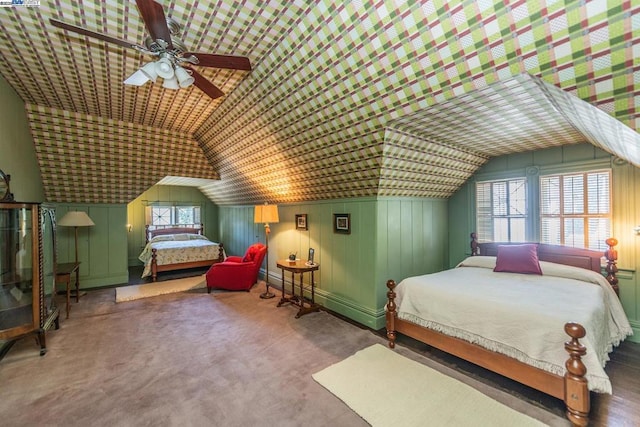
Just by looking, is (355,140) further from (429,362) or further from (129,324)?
(129,324)

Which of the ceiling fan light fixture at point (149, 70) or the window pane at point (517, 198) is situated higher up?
the ceiling fan light fixture at point (149, 70)

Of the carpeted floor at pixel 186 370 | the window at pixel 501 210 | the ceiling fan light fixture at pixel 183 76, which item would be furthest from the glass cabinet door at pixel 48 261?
the window at pixel 501 210

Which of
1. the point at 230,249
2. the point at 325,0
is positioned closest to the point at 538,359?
the point at 325,0

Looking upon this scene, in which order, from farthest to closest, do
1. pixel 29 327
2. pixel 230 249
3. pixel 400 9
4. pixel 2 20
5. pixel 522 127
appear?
pixel 230 249 → pixel 522 127 → pixel 29 327 → pixel 2 20 → pixel 400 9

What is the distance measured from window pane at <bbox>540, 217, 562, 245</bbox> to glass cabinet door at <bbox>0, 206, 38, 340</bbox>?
5.93 m

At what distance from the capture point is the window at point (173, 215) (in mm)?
7607

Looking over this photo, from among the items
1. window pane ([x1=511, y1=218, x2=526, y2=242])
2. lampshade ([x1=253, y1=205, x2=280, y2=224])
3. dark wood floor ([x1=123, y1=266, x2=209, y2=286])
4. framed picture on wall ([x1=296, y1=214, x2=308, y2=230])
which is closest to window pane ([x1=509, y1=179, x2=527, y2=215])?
window pane ([x1=511, y1=218, x2=526, y2=242])

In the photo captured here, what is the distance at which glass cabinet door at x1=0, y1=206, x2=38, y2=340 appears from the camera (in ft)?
9.04

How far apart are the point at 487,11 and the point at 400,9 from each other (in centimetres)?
50

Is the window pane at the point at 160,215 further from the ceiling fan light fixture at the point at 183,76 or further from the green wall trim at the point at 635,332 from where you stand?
the green wall trim at the point at 635,332

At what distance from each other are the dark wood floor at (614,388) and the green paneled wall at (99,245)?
229 inches

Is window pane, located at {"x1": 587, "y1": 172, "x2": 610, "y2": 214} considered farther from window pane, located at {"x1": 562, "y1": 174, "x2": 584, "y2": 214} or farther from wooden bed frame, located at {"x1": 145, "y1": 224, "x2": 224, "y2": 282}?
wooden bed frame, located at {"x1": 145, "y1": 224, "x2": 224, "y2": 282}

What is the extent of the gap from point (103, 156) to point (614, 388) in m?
6.82

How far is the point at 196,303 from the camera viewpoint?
4.42 m
